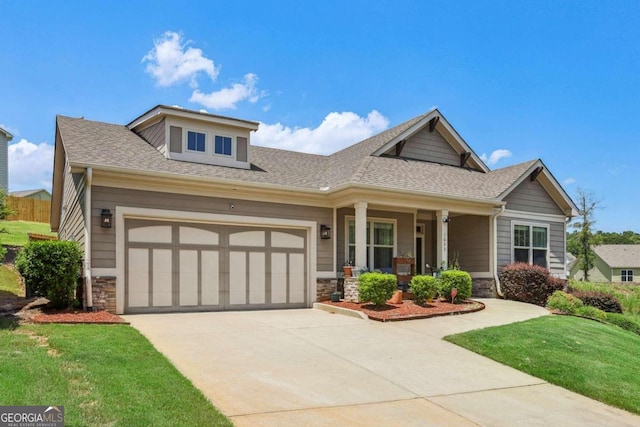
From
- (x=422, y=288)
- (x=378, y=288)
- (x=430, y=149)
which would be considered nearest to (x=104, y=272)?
(x=378, y=288)

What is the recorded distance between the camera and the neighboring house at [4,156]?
37.8 m

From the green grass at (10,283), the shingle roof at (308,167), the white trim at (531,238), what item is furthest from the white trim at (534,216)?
the green grass at (10,283)

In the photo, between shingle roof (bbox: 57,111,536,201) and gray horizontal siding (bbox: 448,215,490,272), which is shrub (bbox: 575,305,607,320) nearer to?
gray horizontal siding (bbox: 448,215,490,272)

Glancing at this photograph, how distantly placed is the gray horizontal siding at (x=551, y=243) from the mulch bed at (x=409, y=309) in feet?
11.9

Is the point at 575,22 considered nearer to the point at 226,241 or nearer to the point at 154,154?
the point at 226,241

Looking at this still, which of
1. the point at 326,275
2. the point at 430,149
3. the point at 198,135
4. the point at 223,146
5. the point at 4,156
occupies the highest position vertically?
the point at 4,156

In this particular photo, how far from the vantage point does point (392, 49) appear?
15711 millimetres

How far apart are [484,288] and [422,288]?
4951mm

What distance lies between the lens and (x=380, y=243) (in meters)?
16.5

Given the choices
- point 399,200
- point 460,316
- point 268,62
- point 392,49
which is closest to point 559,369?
point 460,316

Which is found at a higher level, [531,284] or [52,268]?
[52,268]

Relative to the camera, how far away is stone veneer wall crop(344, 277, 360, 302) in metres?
14.0

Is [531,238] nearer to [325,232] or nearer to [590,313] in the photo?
[590,313]

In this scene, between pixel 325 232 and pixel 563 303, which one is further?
pixel 325 232
